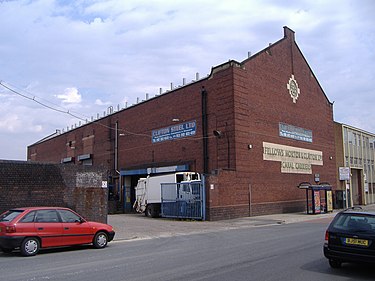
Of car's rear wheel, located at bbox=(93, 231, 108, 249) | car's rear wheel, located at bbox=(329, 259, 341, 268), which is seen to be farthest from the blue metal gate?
car's rear wheel, located at bbox=(329, 259, 341, 268)

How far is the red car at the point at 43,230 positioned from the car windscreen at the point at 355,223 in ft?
25.9

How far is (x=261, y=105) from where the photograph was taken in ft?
104

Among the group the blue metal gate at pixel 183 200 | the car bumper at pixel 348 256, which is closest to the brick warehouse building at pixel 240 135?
the blue metal gate at pixel 183 200

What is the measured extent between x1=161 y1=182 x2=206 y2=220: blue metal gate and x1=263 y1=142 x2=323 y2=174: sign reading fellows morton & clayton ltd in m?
7.37

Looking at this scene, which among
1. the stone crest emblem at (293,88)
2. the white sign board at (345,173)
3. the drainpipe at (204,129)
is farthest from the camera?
the white sign board at (345,173)

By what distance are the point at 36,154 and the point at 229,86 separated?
4748 cm

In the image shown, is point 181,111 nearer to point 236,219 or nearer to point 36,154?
point 236,219

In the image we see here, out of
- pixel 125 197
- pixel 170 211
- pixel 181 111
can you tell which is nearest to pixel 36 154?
pixel 125 197

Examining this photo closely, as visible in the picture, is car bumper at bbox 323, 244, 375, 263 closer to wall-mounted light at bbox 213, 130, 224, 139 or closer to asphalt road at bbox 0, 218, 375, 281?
asphalt road at bbox 0, 218, 375, 281

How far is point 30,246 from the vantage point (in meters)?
12.2

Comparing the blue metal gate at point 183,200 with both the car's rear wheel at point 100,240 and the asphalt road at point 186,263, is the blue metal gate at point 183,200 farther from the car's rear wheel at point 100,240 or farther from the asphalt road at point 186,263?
the car's rear wheel at point 100,240

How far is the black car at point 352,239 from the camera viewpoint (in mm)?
8594

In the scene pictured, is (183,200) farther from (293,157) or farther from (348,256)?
(348,256)

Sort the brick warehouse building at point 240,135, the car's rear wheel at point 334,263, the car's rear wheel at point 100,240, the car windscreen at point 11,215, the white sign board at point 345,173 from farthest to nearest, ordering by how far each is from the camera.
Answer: the white sign board at point 345,173
the brick warehouse building at point 240,135
the car's rear wheel at point 100,240
the car windscreen at point 11,215
the car's rear wheel at point 334,263
